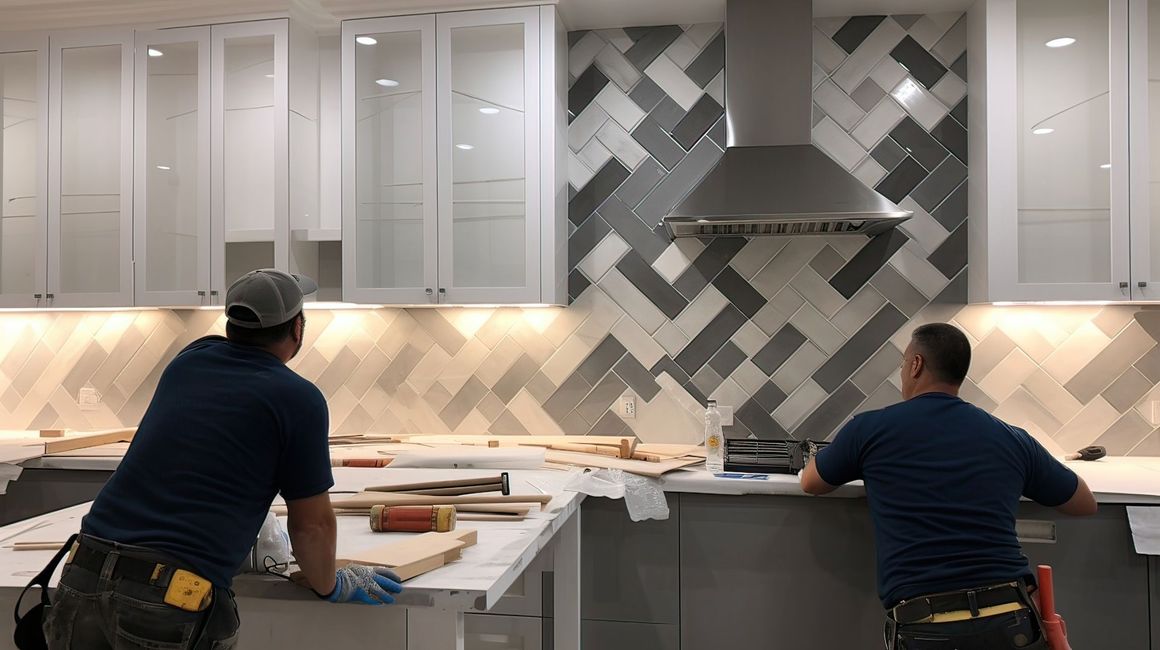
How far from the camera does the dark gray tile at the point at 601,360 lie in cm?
359

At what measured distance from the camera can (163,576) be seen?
4.54 ft

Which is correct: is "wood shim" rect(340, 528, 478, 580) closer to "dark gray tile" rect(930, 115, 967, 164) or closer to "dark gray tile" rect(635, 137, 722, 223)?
"dark gray tile" rect(635, 137, 722, 223)

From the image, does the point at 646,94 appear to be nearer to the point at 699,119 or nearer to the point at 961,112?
the point at 699,119

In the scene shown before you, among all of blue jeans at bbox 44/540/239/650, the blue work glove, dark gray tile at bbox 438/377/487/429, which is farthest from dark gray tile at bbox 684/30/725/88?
blue jeans at bbox 44/540/239/650

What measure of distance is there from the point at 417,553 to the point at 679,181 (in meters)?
2.37

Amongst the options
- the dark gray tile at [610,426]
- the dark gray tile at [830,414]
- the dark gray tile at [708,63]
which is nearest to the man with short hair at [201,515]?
the dark gray tile at [610,426]

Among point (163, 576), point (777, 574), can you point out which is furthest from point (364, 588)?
point (777, 574)

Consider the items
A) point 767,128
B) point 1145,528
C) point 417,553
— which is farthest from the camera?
point 767,128

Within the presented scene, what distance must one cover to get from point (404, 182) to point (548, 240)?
686 millimetres

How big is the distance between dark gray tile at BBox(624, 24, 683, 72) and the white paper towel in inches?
99.7

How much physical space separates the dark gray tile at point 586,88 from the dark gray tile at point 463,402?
133 cm

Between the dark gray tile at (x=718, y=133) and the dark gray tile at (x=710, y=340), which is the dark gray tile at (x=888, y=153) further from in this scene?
the dark gray tile at (x=710, y=340)

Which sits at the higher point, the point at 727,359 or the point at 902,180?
the point at 902,180

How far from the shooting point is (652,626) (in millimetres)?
2859
